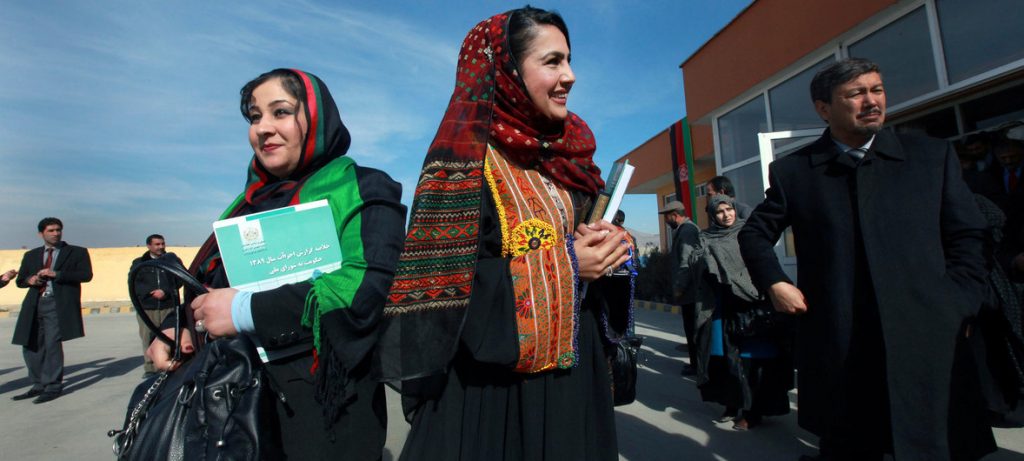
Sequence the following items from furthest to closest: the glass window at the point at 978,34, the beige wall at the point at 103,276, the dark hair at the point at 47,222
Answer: the beige wall at the point at 103,276 < the dark hair at the point at 47,222 < the glass window at the point at 978,34

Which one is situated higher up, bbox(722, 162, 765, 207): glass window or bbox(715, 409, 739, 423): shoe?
bbox(722, 162, 765, 207): glass window

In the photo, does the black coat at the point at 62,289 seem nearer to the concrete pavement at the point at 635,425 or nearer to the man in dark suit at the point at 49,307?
the man in dark suit at the point at 49,307

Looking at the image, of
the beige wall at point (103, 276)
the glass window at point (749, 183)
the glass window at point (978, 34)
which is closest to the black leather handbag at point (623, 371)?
the glass window at point (978, 34)

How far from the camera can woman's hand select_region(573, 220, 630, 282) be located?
125 cm

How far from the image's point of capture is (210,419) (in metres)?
1.19

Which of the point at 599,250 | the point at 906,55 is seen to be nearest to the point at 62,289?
the point at 599,250

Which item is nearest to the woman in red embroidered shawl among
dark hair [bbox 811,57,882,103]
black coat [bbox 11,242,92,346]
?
dark hair [bbox 811,57,882,103]

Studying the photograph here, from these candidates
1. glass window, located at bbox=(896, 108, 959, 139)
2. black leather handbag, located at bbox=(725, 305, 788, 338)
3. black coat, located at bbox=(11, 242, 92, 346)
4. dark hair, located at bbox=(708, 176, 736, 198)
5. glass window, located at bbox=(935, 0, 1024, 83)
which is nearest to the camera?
Result: black leather handbag, located at bbox=(725, 305, 788, 338)

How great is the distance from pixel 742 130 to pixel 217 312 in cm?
963

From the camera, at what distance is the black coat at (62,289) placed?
5.51 metres

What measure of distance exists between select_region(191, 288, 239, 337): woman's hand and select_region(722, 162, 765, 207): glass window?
8416 mm

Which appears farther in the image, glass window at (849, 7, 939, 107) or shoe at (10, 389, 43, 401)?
glass window at (849, 7, 939, 107)

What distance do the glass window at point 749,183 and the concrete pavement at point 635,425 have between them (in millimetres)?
3219

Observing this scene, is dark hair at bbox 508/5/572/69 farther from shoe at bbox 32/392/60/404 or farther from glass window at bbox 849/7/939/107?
shoe at bbox 32/392/60/404
